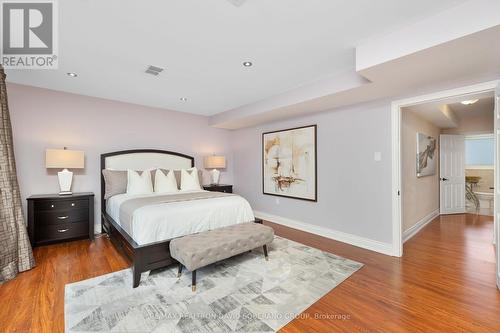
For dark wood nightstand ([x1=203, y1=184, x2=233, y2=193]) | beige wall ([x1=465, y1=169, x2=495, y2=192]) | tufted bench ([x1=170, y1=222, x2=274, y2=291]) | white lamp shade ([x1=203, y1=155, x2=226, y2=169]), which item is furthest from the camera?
beige wall ([x1=465, y1=169, x2=495, y2=192])

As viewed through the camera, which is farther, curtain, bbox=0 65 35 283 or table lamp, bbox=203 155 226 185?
table lamp, bbox=203 155 226 185

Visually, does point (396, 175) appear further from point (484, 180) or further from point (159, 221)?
point (484, 180)

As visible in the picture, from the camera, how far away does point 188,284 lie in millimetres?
2324

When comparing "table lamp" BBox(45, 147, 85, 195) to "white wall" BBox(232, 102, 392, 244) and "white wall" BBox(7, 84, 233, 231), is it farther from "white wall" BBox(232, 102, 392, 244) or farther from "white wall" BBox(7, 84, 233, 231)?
"white wall" BBox(232, 102, 392, 244)

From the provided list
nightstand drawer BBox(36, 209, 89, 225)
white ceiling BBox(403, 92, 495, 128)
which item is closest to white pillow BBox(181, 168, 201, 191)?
nightstand drawer BBox(36, 209, 89, 225)

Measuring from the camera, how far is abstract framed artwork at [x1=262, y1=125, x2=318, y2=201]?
417 cm

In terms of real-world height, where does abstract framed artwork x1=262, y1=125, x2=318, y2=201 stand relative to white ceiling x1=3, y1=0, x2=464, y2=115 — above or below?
below

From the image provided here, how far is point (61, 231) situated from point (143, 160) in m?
1.74

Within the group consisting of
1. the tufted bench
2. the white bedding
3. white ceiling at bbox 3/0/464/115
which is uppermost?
white ceiling at bbox 3/0/464/115

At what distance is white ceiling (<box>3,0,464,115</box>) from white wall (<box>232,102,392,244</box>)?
90 cm

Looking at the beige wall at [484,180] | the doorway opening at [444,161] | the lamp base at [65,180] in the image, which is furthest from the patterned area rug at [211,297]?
the beige wall at [484,180]

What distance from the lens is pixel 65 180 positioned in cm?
363

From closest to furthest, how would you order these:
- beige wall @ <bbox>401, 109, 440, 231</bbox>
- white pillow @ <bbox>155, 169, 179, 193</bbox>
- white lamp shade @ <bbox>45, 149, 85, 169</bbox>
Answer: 1. white lamp shade @ <bbox>45, 149, 85, 169</bbox>
2. beige wall @ <bbox>401, 109, 440, 231</bbox>
3. white pillow @ <bbox>155, 169, 179, 193</bbox>

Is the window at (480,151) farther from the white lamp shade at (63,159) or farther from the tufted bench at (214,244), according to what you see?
the white lamp shade at (63,159)
